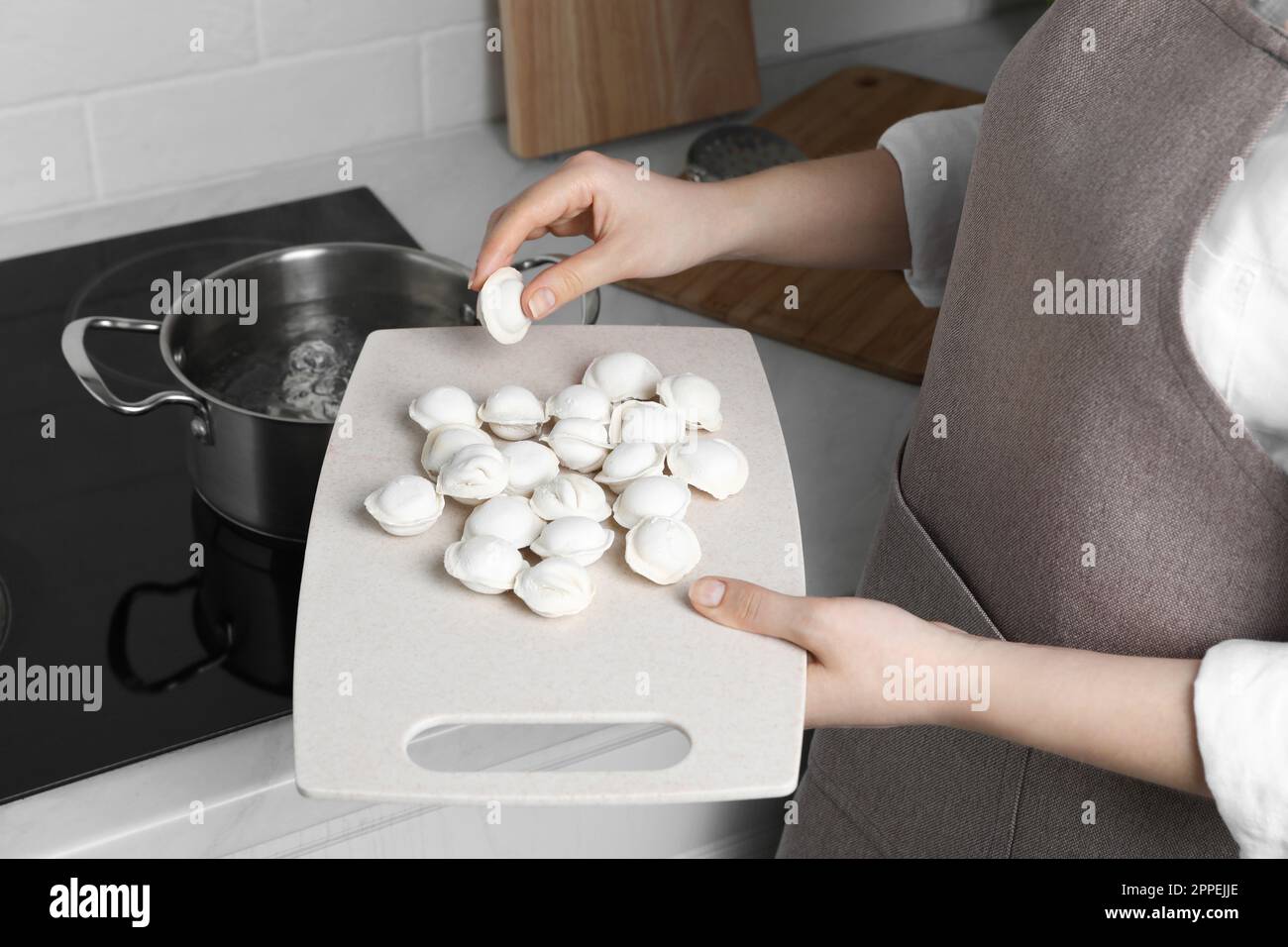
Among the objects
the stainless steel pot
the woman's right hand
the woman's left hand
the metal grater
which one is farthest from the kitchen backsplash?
the woman's left hand

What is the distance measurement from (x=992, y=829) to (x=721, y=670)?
12.2 inches

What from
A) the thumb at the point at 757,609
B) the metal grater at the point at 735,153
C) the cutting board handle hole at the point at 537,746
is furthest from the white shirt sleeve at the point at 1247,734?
the metal grater at the point at 735,153

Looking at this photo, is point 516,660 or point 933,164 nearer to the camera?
point 516,660

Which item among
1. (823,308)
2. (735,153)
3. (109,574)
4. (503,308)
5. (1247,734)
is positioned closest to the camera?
(1247,734)

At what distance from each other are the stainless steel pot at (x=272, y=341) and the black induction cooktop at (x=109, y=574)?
39mm

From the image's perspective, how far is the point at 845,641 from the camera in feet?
2.01

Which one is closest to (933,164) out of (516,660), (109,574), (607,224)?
(607,224)

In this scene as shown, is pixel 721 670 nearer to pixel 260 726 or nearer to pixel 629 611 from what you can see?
pixel 629 611

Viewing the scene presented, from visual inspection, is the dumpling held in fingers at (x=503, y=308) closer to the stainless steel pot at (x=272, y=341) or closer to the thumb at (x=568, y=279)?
the thumb at (x=568, y=279)

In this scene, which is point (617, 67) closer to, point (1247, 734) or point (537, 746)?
point (537, 746)

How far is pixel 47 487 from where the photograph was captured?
911 millimetres

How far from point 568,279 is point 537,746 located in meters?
0.29

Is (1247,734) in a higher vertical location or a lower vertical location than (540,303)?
lower

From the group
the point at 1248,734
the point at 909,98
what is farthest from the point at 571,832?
the point at 909,98
